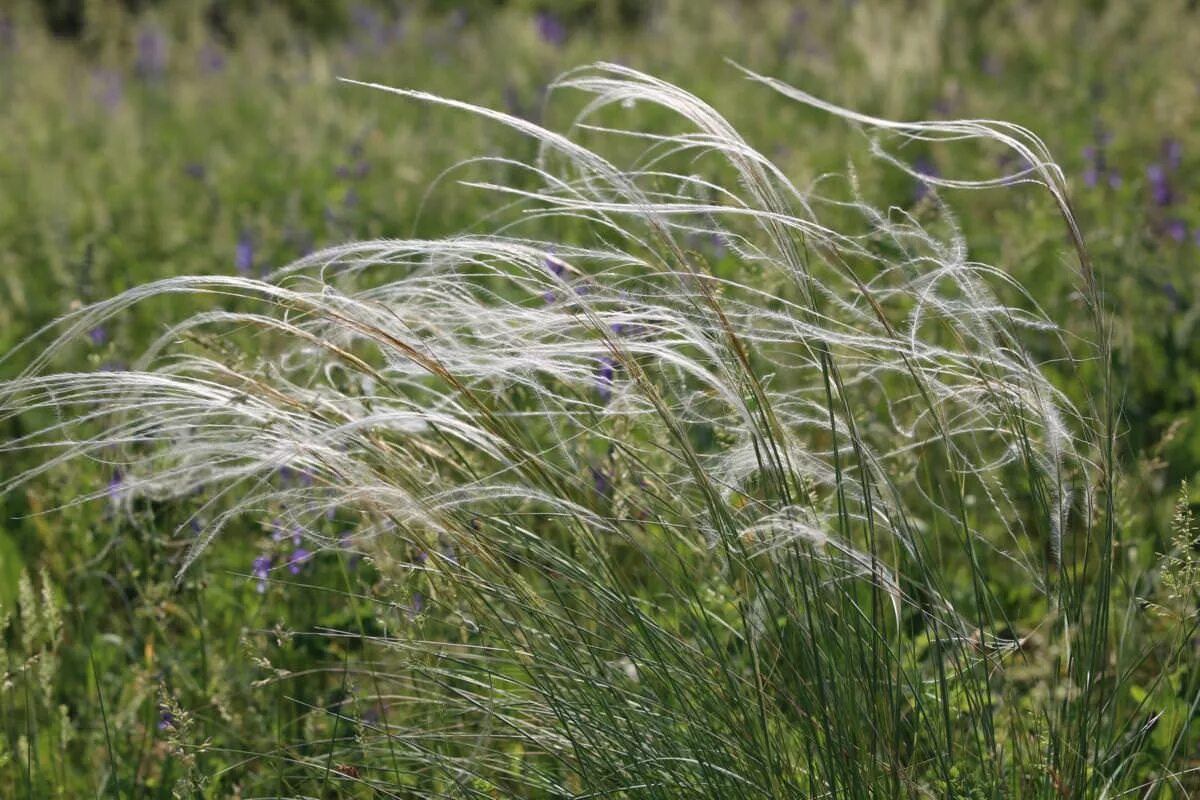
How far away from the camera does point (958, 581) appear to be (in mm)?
2656

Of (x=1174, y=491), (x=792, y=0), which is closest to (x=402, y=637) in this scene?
(x=1174, y=491)

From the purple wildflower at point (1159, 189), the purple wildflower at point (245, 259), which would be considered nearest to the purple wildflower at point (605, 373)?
the purple wildflower at point (245, 259)

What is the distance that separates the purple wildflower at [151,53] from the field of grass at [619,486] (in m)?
4.34

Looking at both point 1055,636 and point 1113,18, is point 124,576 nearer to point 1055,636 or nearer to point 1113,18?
point 1055,636

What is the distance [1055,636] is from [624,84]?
2.77 feet

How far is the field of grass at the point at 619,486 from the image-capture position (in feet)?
5.13

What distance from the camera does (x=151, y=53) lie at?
382 inches

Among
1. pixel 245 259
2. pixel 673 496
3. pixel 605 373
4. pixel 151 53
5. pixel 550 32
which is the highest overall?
pixel 673 496

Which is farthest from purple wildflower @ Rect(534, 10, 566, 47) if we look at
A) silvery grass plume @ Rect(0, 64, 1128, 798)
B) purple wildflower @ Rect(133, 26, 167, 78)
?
silvery grass plume @ Rect(0, 64, 1128, 798)

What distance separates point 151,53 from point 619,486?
28.6 ft

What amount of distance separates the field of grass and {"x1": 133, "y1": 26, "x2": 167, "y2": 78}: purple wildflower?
4343 millimetres

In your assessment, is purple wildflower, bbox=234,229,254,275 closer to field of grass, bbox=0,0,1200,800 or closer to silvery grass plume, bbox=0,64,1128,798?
field of grass, bbox=0,0,1200,800

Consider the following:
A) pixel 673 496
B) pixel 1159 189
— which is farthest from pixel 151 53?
pixel 673 496

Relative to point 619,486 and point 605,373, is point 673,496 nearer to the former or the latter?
point 619,486
